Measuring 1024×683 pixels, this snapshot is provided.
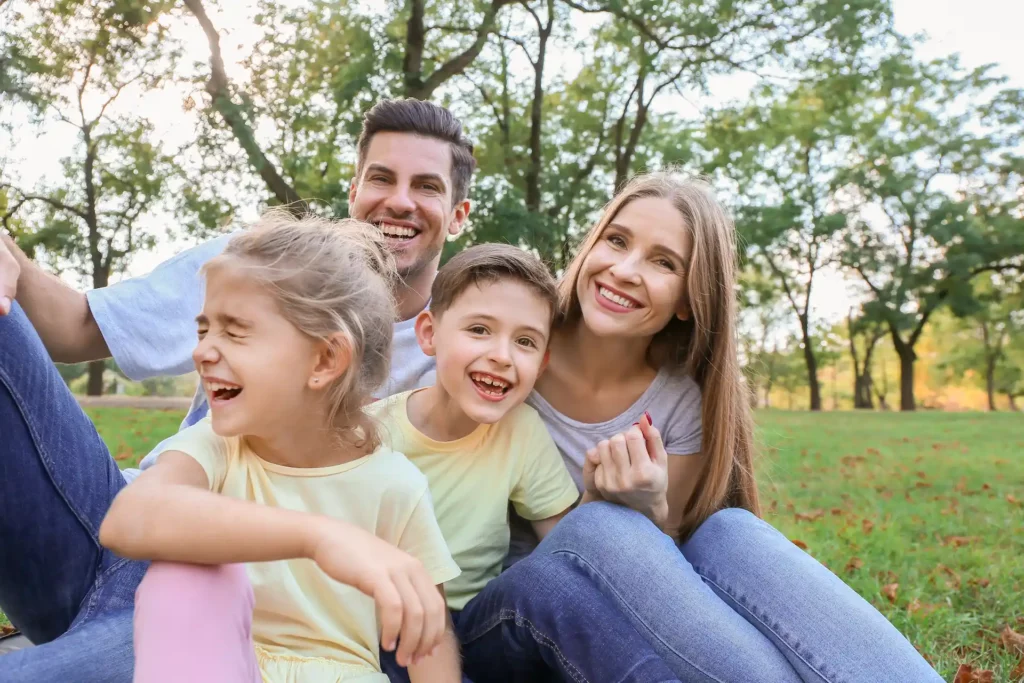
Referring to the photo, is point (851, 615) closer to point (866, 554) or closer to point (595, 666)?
point (595, 666)

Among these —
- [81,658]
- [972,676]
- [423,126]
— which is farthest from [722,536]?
[423,126]

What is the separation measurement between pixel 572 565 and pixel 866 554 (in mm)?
3489

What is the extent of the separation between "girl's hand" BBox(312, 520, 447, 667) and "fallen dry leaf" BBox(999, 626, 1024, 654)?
2582 mm

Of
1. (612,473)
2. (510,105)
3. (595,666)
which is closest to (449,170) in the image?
(612,473)

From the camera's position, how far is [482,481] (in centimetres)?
212

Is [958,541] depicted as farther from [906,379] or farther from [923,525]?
[906,379]

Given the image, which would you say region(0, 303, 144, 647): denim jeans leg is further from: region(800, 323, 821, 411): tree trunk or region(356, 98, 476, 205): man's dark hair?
region(800, 323, 821, 411): tree trunk

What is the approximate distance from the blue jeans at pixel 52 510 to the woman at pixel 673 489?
82 centimetres

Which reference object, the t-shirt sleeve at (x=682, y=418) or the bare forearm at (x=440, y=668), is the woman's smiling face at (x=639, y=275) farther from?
the bare forearm at (x=440, y=668)

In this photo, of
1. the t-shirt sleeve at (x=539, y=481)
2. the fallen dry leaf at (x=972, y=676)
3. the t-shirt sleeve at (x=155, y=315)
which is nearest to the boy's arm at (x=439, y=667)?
the t-shirt sleeve at (x=539, y=481)

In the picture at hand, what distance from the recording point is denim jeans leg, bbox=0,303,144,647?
5.74ft

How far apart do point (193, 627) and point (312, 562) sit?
1.29ft

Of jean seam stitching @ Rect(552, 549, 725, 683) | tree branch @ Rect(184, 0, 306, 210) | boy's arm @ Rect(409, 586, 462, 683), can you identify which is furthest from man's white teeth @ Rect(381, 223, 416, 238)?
tree branch @ Rect(184, 0, 306, 210)

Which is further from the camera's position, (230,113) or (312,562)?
(230,113)
